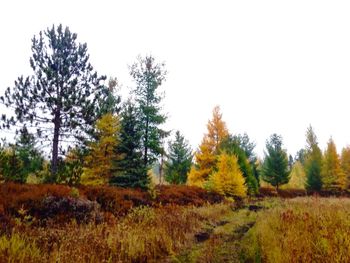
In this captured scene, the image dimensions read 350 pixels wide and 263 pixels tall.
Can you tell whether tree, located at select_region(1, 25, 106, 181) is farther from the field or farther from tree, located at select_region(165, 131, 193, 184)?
tree, located at select_region(165, 131, 193, 184)

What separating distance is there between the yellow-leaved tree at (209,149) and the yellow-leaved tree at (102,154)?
35.2 ft

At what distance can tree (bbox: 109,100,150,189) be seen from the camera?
18.7 m

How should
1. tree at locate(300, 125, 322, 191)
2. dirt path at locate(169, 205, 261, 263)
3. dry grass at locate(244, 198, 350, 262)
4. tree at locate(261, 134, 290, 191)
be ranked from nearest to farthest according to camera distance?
dry grass at locate(244, 198, 350, 262)
dirt path at locate(169, 205, 261, 263)
tree at locate(261, 134, 290, 191)
tree at locate(300, 125, 322, 191)

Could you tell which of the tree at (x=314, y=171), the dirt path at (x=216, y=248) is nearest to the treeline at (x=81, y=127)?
the dirt path at (x=216, y=248)

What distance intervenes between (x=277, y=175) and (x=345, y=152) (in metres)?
15.9

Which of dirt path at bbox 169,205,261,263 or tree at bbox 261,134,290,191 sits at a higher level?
tree at bbox 261,134,290,191

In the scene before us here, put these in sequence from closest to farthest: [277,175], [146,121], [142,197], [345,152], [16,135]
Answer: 1. [142,197]
2. [16,135]
3. [146,121]
4. [277,175]
5. [345,152]

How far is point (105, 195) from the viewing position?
1306 centimetres

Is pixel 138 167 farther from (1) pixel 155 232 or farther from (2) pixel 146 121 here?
(1) pixel 155 232

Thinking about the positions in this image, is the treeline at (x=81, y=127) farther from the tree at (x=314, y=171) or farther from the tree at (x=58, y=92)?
the tree at (x=314, y=171)

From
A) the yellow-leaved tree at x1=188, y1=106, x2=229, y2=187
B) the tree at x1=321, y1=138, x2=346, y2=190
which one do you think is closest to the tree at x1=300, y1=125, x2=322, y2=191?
the tree at x1=321, y1=138, x2=346, y2=190

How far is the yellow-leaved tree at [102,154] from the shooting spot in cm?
2108

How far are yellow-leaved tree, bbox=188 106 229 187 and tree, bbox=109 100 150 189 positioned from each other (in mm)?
10883

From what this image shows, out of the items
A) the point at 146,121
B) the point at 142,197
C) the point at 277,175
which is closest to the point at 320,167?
the point at 277,175
